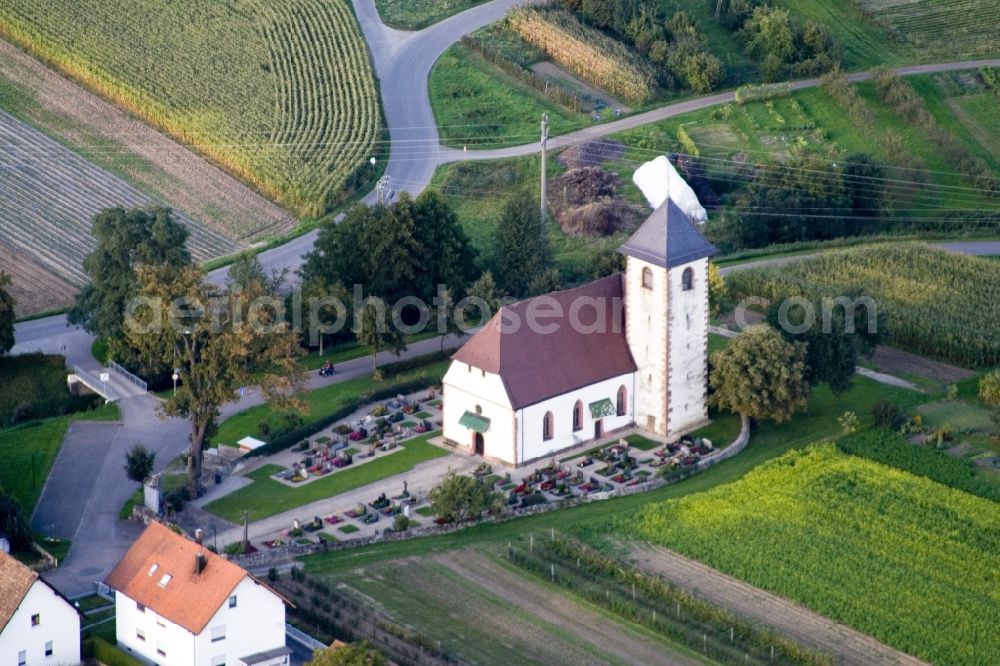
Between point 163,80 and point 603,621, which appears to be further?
point 163,80

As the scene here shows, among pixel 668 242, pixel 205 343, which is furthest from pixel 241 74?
pixel 668 242

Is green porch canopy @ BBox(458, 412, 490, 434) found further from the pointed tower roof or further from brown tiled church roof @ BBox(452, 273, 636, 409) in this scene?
the pointed tower roof

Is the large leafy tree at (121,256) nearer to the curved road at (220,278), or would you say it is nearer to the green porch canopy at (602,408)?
the curved road at (220,278)

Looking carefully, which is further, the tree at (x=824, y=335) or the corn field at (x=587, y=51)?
the corn field at (x=587, y=51)

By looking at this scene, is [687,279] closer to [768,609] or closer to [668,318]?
[668,318]

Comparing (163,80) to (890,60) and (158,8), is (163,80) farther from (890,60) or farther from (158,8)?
(890,60)

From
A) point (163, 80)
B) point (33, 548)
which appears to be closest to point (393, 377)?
point (33, 548)

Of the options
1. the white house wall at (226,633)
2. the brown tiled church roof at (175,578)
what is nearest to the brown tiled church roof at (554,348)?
the white house wall at (226,633)
